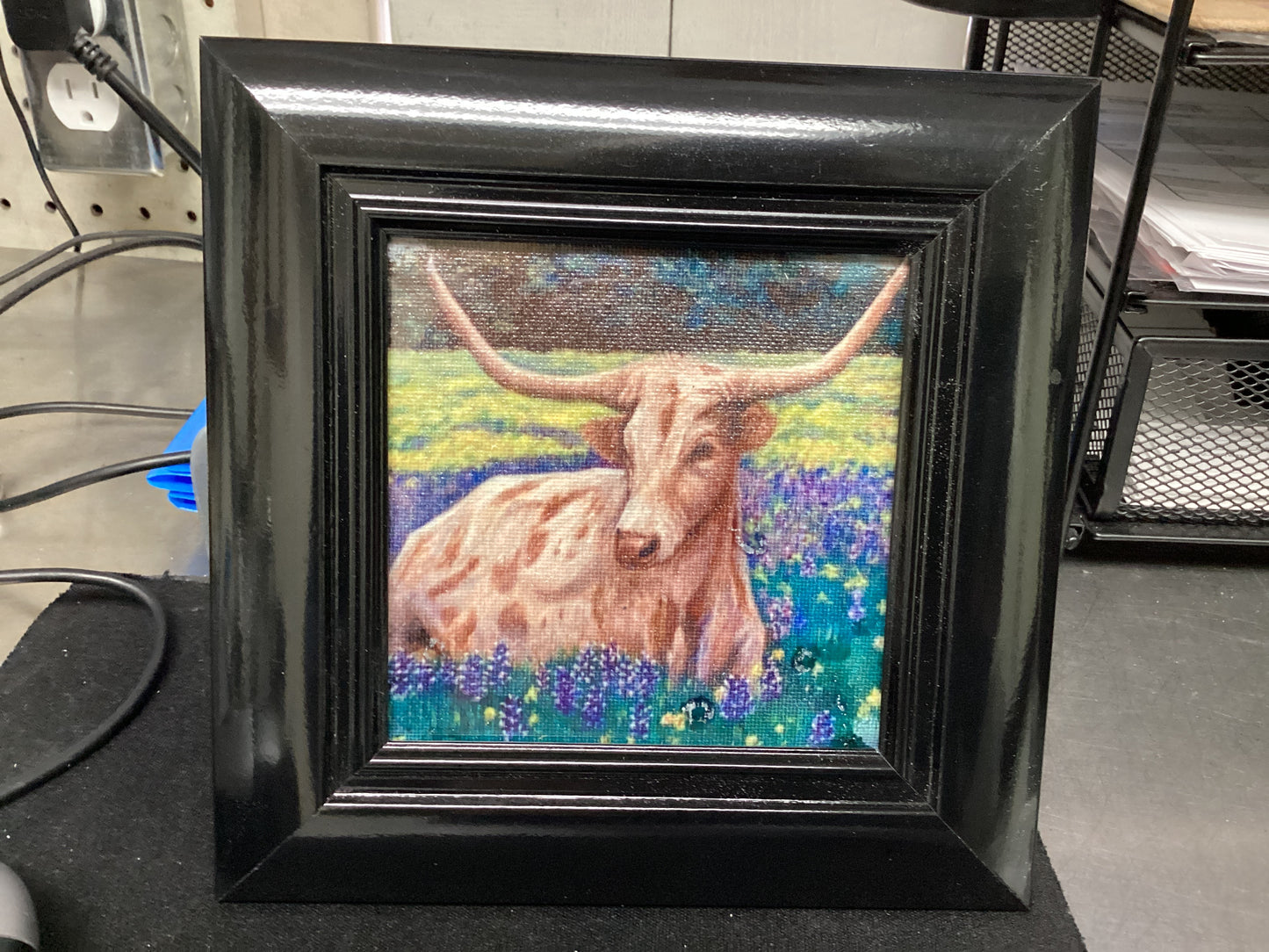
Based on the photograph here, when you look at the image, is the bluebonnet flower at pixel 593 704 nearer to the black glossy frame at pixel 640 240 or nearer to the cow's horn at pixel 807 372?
the black glossy frame at pixel 640 240

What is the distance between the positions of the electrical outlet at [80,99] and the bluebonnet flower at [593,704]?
73 centimetres

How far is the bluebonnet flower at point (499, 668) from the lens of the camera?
35 cm

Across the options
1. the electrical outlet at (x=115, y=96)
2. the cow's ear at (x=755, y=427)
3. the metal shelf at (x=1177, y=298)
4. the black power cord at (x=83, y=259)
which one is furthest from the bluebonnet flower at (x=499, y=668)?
the electrical outlet at (x=115, y=96)

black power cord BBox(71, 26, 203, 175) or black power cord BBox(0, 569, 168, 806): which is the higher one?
black power cord BBox(71, 26, 203, 175)

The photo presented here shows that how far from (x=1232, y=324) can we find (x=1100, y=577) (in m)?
0.21

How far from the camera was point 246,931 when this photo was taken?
34 centimetres

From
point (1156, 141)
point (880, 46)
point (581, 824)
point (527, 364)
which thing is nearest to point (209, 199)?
point (527, 364)

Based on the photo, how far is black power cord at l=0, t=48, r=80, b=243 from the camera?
819 mm

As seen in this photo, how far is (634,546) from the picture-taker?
0.35 m

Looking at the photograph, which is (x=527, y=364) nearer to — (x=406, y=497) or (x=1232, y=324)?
(x=406, y=497)

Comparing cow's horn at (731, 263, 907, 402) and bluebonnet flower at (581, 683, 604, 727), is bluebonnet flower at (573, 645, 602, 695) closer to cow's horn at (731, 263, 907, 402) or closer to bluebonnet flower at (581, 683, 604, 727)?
bluebonnet flower at (581, 683, 604, 727)

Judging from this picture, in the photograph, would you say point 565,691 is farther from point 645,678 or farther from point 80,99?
point 80,99

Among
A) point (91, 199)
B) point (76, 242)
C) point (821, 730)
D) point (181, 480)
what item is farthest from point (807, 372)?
point (91, 199)

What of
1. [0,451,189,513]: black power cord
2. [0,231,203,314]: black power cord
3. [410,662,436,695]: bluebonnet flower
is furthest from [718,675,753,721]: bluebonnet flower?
[0,231,203,314]: black power cord
